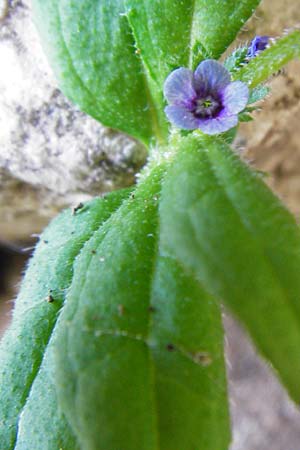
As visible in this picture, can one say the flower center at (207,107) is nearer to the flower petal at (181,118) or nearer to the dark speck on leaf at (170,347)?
the flower petal at (181,118)

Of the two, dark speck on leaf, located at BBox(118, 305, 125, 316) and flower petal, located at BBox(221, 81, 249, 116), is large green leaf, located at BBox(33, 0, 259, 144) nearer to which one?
flower petal, located at BBox(221, 81, 249, 116)

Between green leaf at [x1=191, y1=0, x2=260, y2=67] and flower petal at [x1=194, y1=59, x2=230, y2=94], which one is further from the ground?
green leaf at [x1=191, y1=0, x2=260, y2=67]

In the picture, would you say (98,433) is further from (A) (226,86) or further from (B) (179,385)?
(A) (226,86)

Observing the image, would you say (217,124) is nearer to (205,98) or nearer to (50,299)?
(205,98)

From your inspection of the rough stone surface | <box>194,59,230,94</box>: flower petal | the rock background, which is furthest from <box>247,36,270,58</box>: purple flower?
the rough stone surface

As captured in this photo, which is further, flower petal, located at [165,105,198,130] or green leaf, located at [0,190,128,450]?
green leaf, located at [0,190,128,450]

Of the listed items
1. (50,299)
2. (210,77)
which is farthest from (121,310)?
(210,77)

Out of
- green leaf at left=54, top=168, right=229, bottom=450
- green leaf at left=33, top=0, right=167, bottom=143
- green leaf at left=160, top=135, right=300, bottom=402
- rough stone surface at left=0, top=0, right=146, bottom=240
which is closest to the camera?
green leaf at left=160, top=135, right=300, bottom=402
